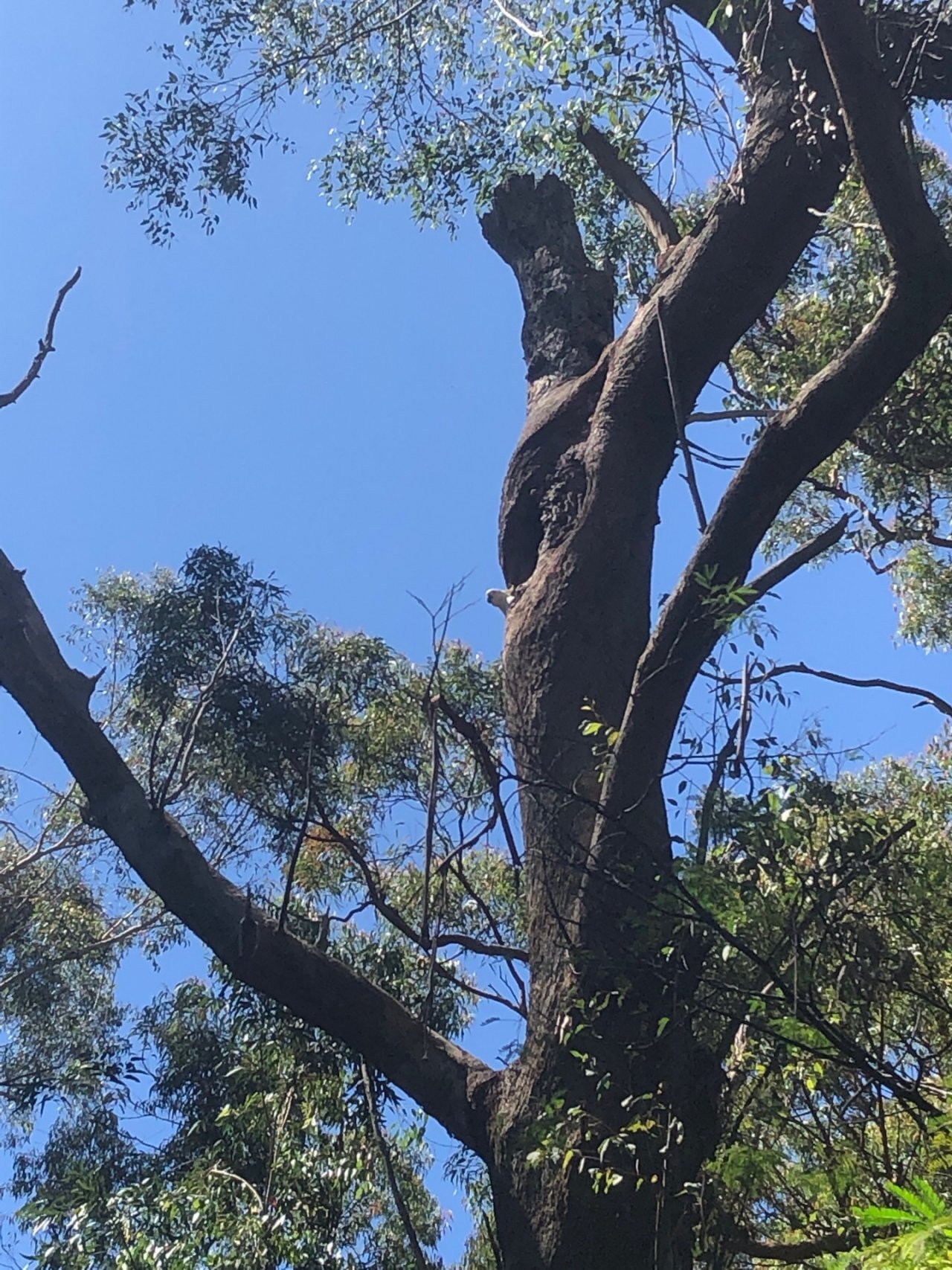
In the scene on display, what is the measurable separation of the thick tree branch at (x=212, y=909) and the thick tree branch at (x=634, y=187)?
9.68ft

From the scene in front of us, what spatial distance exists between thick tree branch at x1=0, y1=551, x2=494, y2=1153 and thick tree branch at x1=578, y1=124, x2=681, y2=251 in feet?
9.68

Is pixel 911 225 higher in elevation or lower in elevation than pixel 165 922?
lower

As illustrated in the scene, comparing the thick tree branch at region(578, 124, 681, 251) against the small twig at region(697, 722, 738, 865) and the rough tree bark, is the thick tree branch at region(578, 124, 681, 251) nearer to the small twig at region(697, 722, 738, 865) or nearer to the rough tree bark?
the rough tree bark

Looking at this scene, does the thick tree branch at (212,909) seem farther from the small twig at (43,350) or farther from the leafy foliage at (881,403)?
the leafy foliage at (881,403)

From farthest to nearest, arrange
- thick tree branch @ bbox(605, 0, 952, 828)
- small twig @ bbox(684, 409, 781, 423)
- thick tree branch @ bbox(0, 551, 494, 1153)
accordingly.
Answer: small twig @ bbox(684, 409, 781, 423) → thick tree branch @ bbox(0, 551, 494, 1153) → thick tree branch @ bbox(605, 0, 952, 828)

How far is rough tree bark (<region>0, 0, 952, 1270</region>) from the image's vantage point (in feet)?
8.29

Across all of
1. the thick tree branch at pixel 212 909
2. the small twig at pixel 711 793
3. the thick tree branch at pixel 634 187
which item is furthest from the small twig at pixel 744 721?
the thick tree branch at pixel 634 187

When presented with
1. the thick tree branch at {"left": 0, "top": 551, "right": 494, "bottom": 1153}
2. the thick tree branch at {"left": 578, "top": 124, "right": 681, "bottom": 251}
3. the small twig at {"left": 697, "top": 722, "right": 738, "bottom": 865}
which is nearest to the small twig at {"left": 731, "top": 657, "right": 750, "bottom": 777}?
the small twig at {"left": 697, "top": 722, "right": 738, "bottom": 865}

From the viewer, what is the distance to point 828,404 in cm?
288

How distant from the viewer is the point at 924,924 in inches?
115

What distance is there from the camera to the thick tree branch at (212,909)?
10.0 ft

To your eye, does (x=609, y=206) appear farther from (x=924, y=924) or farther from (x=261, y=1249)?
(x=261, y=1249)

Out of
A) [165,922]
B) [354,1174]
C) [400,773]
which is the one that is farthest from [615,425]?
[165,922]

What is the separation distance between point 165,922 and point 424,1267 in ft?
19.5
